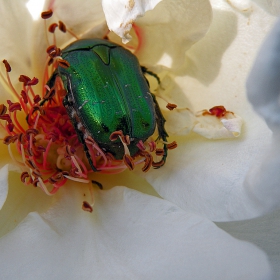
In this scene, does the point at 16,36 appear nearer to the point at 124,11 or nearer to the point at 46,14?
the point at 46,14

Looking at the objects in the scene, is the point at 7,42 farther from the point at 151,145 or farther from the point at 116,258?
the point at 116,258

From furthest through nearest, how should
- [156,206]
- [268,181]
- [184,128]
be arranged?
[184,128], [156,206], [268,181]

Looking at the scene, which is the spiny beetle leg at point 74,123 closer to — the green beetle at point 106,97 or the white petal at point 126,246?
the green beetle at point 106,97

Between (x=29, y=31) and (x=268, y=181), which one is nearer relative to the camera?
(x=268, y=181)

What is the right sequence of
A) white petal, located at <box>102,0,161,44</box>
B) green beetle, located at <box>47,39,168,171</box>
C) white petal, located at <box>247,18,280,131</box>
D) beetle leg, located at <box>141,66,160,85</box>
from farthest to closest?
beetle leg, located at <box>141,66,160,85</box> → green beetle, located at <box>47,39,168,171</box> → white petal, located at <box>102,0,161,44</box> → white petal, located at <box>247,18,280,131</box>

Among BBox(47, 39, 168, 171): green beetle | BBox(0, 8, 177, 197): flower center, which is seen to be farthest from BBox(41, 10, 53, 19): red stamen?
BBox(47, 39, 168, 171): green beetle

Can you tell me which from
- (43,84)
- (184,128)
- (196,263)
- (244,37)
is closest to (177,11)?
(244,37)

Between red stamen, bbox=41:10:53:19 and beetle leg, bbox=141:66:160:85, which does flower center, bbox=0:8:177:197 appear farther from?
beetle leg, bbox=141:66:160:85
